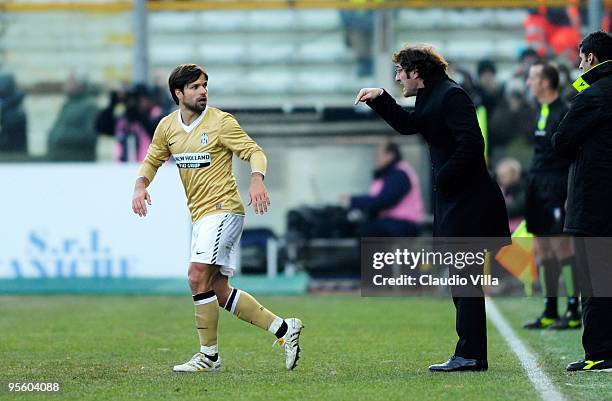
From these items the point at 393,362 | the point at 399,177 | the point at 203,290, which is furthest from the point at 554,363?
the point at 399,177

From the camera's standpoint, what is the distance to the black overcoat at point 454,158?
8.29 metres

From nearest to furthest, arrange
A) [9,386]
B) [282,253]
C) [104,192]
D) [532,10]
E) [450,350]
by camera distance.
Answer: [9,386] → [450,350] → [104,192] → [282,253] → [532,10]

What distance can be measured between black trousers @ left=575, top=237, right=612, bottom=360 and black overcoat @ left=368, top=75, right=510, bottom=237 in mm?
552

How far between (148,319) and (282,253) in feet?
17.0

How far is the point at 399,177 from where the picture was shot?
17422 mm

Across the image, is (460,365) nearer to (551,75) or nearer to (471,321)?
(471,321)

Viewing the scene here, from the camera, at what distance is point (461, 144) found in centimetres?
826

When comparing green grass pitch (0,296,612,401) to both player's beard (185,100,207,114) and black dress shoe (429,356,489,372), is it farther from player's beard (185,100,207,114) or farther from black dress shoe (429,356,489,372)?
player's beard (185,100,207,114)

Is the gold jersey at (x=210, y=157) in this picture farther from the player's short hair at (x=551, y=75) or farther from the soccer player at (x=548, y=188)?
the player's short hair at (x=551, y=75)

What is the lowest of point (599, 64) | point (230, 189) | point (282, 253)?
point (282, 253)

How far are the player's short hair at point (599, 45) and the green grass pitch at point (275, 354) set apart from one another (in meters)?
1.94

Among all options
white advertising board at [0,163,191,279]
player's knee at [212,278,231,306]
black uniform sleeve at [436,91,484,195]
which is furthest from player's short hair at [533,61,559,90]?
white advertising board at [0,163,191,279]

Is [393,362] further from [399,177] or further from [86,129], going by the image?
[86,129]

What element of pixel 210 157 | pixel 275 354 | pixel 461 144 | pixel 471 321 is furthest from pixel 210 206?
pixel 471 321
